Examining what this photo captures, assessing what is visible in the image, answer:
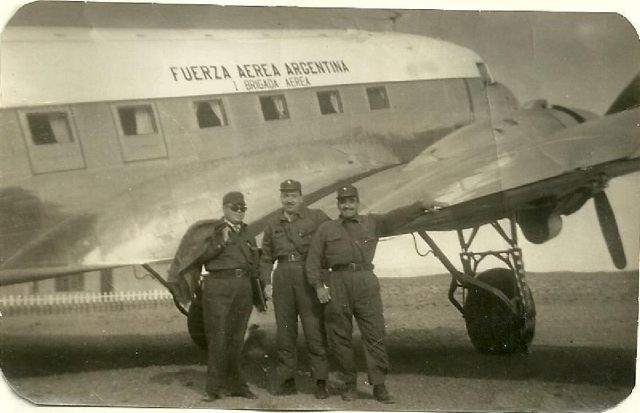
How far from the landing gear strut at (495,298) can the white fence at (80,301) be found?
207cm

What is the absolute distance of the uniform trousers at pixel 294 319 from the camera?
6352mm

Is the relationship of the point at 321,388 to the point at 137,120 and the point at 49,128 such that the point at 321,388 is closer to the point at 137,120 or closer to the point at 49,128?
the point at 137,120

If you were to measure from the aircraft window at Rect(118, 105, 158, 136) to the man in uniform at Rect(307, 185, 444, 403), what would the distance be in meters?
1.47

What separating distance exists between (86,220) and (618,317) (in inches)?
158

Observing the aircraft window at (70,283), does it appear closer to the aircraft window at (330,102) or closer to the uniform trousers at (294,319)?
the uniform trousers at (294,319)

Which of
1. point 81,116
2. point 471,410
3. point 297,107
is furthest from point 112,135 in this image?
point 471,410

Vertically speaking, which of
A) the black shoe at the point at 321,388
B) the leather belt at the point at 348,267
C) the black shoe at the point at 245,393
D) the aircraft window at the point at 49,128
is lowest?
the black shoe at the point at 321,388

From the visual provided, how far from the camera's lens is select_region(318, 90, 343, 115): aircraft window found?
6.73 m

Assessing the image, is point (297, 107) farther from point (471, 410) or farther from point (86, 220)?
point (471, 410)

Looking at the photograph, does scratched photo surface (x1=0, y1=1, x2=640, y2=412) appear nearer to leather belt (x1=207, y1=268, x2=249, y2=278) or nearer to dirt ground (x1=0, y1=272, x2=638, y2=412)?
dirt ground (x1=0, y1=272, x2=638, y2=412)

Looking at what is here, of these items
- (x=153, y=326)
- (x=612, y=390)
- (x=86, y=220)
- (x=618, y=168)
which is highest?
(x=86, y=220)

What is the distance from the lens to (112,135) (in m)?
6.42

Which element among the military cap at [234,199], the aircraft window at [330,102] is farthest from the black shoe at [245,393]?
the aircraft window at [330,102]

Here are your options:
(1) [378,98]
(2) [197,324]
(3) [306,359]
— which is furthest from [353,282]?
(1) [378,98]
